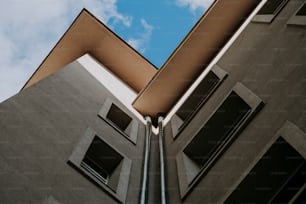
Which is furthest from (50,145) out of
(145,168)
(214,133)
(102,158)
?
(214,133)

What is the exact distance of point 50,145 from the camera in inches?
245

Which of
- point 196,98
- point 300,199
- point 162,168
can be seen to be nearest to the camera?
point 300,199

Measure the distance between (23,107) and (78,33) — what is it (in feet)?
27.2

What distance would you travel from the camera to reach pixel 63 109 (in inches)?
304

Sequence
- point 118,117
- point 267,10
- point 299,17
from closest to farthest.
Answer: point 299,17 → point 267,10 → point 118,117

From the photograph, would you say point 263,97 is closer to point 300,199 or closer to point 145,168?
point 300,199

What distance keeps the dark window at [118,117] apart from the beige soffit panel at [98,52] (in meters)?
3.86

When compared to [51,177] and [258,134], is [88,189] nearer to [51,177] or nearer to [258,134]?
[51,177]

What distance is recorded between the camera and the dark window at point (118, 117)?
1091 centimetres

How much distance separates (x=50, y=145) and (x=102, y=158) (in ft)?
6.90

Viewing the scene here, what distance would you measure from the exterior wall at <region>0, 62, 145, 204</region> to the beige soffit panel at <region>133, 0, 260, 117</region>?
3845mm

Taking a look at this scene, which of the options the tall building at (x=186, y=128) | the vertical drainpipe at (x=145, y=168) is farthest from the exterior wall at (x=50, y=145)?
the vertical drainpipe at (x=145, y=168)

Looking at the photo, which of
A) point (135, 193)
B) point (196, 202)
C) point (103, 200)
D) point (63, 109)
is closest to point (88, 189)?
point (103, 200)

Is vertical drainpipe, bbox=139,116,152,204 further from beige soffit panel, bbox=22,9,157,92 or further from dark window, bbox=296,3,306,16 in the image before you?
beige soffit panel, bbox=22,9,157,92
